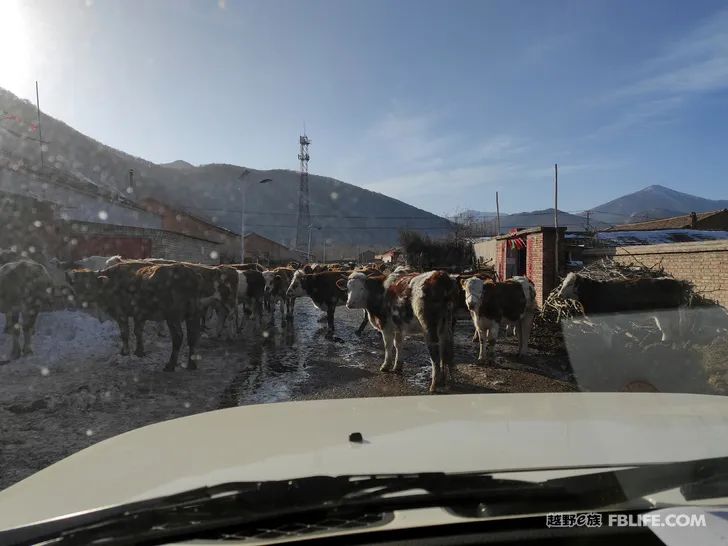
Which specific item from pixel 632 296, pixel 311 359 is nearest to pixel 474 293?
pixel 311 359

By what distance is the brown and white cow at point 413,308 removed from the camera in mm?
8312

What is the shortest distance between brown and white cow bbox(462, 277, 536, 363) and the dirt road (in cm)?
51

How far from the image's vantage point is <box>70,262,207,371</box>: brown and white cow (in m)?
10.1

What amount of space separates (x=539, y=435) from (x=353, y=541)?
1139mm

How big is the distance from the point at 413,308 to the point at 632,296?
6925 millimetres

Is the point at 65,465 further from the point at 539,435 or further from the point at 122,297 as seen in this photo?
the point at 122,297

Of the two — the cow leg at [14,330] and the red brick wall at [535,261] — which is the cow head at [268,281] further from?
the red brick wall at [535,261]

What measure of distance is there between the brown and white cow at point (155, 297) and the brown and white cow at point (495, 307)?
18.8 ft

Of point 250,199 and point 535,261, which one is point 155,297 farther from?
point 250,199

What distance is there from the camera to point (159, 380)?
8.84 metres

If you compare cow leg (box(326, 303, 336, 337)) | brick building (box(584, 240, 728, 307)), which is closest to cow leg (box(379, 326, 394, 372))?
cow leg (box(326, 303, 336, 337))

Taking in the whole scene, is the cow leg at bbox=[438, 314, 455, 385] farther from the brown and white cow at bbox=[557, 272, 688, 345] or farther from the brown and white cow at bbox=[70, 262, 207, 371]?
the brown and white cow at bbox=[557, 272, 688, 345]

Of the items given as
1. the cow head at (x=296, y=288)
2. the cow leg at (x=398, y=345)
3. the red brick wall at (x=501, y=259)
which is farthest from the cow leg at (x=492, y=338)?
the red brick wall at (x=501, y=259)

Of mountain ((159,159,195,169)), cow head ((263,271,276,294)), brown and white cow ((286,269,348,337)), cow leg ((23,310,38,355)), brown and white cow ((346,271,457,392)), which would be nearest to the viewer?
brown and white cow ((346,271,457,392))
